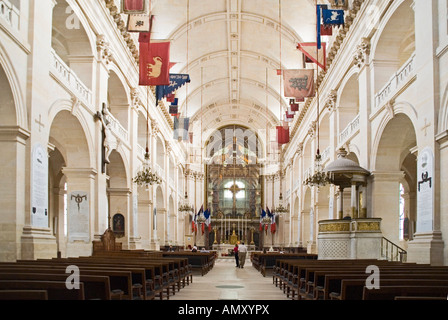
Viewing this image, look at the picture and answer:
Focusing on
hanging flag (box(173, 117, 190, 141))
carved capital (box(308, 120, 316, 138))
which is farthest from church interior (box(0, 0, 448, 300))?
hanging flag (box(173, 117, 190, 141))

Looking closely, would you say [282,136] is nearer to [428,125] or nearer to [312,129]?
[312,129]

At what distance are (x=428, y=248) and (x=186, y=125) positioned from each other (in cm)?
2260

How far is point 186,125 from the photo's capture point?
33188 millimetres

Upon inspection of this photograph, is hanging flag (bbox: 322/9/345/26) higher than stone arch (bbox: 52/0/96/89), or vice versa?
hanging flag (bbox: 322/9/345/26)

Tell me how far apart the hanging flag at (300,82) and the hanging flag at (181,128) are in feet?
39.6

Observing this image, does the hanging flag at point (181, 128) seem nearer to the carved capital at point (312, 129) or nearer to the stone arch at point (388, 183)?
the carved capital at point (312, 129)

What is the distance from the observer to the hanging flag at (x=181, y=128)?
33.1 m

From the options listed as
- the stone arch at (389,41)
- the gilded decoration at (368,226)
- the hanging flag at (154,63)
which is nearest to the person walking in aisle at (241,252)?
the hanging flag at (154,63)

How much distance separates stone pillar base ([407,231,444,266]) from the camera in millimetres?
12016

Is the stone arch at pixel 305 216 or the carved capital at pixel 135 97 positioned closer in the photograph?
the carved capital at pixel 135 97

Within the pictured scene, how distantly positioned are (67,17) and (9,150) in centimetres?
642

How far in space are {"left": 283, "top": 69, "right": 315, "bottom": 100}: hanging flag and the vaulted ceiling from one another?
2.64 m

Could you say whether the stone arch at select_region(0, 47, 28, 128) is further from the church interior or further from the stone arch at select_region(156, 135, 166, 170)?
the stone arch at select_region(156, 135, 166, 170)

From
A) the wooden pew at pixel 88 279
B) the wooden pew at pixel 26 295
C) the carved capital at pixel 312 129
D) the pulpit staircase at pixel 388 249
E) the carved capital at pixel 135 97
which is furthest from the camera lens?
the carved capital at pixel 312 129
